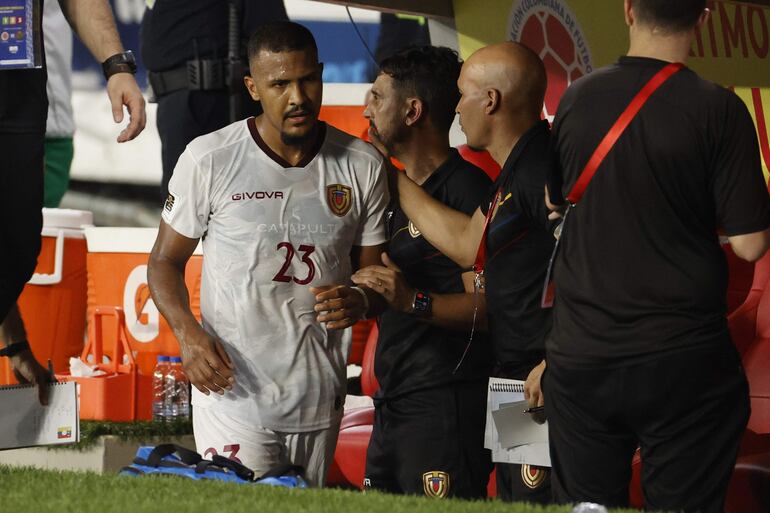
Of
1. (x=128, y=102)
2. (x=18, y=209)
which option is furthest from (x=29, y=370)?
(x=128, y=102)

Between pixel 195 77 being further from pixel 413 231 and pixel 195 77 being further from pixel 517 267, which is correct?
pixel 517 267

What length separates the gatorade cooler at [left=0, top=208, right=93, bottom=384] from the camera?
6.87 meters

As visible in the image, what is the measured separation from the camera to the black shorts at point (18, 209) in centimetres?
382

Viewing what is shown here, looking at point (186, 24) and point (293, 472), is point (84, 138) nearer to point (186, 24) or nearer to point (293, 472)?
point (186, 24)

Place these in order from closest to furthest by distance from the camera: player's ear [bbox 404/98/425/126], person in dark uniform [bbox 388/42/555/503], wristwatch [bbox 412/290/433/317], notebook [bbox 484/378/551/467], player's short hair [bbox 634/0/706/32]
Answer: player's short hair [bbox 634/0/706/32] < notebook [bbox 484/378/551/467] < person in dark uniform [bbox 388/42/555/503] < wristwatch [bbox 412/290/433/317] < player's ear [bbox 404/98/425/126]

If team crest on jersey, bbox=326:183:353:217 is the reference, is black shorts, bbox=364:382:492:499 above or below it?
below

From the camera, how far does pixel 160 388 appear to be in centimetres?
606

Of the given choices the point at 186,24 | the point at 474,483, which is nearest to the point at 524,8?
the point at 186,24

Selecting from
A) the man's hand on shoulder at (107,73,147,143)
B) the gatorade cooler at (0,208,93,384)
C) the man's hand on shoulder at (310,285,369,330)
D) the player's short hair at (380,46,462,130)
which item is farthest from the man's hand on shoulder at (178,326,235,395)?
the gatorade cooler at (0,208,93,384)

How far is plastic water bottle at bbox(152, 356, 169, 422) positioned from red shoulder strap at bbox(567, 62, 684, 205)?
3.41 meters

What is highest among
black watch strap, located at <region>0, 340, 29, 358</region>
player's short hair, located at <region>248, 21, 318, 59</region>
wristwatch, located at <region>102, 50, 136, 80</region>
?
player's short hair, located at <region>248, 21, 318, 59</region>

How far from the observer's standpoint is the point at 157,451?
123 inches

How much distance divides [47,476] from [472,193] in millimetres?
1729

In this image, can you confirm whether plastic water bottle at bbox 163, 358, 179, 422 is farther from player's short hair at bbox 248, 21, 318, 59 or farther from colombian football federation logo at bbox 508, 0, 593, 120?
player's short hair at bbox 248, 21, 318, 59
